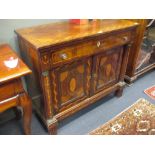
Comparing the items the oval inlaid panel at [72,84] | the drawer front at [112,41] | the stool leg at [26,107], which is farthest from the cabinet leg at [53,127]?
the drawer front at [112,41]

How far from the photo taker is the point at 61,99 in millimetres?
1357

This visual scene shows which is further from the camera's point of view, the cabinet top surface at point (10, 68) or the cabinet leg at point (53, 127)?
the cabinet leg at point (53, 127)

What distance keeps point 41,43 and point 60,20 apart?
21.1 inches

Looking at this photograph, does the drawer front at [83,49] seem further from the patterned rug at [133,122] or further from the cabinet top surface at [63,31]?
the patterned rug at [133,122]

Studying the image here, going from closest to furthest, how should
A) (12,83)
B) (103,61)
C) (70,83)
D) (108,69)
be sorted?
(12,83), (70,83), (103,61), (108,69)

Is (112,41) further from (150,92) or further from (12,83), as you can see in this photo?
(150,92)

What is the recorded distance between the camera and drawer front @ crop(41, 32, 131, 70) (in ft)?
3.54

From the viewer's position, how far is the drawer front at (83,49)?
108 centimetres

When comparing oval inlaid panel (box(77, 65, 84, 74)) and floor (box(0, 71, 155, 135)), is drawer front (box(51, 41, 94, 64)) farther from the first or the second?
floor (box(0, 71, 155, 135))

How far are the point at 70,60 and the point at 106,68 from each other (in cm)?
49

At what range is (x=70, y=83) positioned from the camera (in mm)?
1345

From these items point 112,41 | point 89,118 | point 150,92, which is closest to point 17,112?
point 89,118
